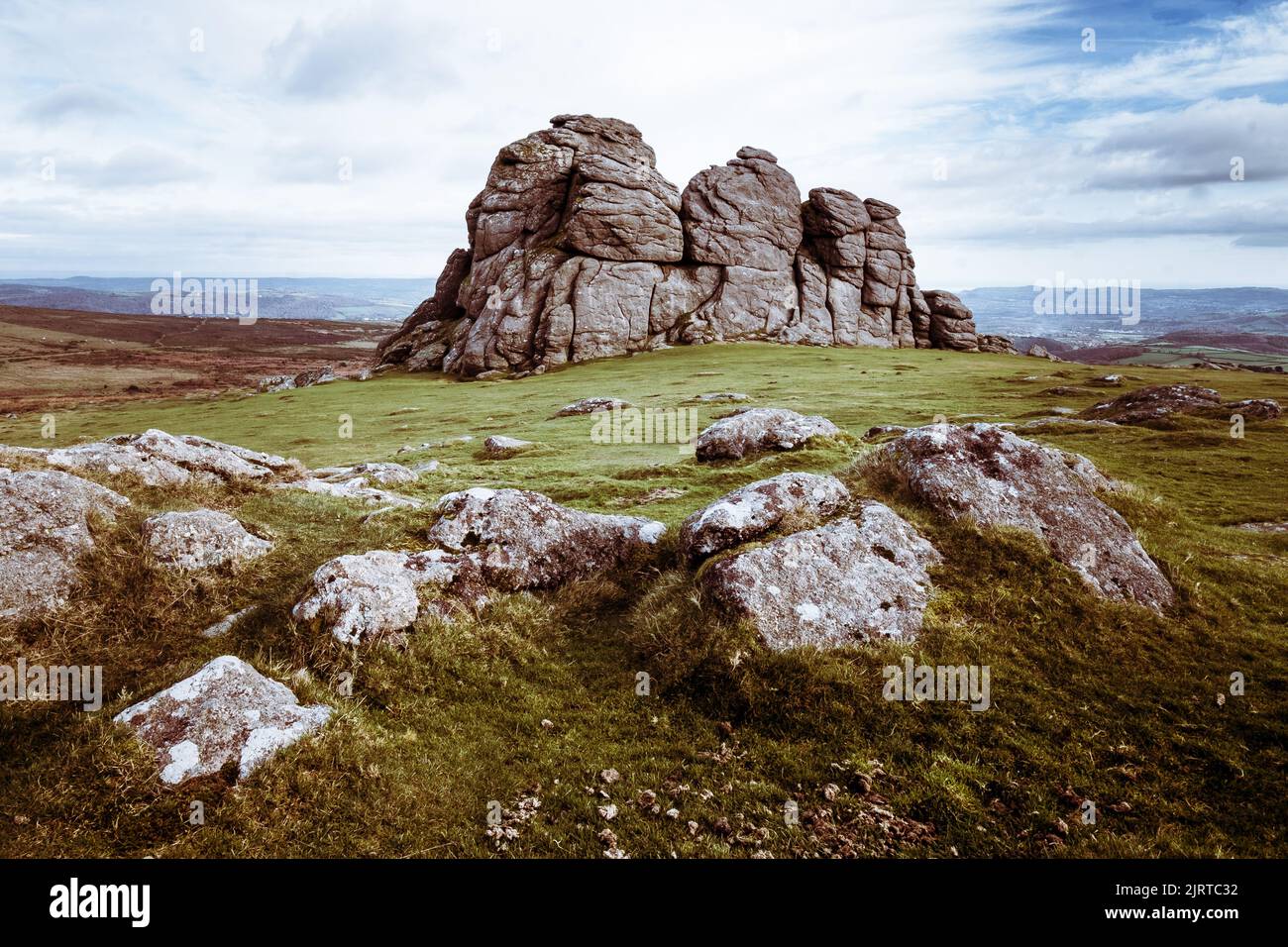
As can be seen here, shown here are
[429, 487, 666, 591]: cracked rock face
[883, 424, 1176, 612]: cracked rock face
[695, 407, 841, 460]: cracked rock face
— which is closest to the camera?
[883, 424, 1176, 612]: cracked rock face

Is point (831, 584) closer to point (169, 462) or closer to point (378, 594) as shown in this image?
point (378, 594)

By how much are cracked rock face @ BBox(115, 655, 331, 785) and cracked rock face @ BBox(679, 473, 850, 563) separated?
280 inches

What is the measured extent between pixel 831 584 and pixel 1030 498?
551cm

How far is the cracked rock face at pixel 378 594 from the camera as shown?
1065 centimetres

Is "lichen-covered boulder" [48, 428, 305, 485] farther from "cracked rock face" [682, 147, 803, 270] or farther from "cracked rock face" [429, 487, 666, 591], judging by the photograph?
"cracked rock face" [682, 147, 803, 270]

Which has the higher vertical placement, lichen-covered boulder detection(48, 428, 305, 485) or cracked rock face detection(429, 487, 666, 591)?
lichen-covered boulder detection(48, 428, 305, 485)

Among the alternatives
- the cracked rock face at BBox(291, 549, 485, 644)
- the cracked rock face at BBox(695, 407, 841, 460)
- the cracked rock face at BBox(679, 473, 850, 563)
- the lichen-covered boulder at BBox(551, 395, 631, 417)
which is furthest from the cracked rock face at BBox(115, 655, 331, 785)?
the lichen-covered boulder at BBox(551, 395, 631, 417)

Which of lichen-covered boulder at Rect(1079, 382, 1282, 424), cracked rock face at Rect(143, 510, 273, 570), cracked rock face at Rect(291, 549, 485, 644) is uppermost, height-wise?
lichen-covered boulder at Rect(1079, 382, 1282, 424)

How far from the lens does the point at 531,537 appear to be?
1414cm

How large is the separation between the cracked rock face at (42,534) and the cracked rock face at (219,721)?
449 centimetres

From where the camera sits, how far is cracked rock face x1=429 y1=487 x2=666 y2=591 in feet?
44.7
